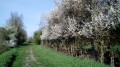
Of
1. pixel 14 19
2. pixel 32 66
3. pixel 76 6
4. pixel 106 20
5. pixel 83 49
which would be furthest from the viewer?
pixel 14 19

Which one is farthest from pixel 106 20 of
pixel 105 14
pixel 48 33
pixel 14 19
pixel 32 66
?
pixel 14 19

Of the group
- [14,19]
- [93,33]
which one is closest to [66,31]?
[93,33]

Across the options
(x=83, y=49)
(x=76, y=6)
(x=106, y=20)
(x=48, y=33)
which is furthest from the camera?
(x=48, y=33)

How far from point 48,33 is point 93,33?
28809 mm

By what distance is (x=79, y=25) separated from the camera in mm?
27141

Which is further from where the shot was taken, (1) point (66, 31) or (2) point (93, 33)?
(1) point (66, 31)

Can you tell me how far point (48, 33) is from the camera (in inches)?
2009

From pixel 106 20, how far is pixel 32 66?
340 inches

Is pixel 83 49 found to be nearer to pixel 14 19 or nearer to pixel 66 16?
pixel 66 16

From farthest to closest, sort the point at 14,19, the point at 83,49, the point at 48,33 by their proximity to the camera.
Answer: the point at 14,19
the point at 48,33
the point at 83,49

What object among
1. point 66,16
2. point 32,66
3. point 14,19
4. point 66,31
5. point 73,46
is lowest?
point 32,66

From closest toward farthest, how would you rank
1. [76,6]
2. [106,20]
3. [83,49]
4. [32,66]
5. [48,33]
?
[106,20] → [32,66] → [76,6] → [83,49] → [48,33]

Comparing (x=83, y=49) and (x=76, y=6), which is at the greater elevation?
(x=76, y=6)

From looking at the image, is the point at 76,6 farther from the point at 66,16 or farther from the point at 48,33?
the point at 48,33
